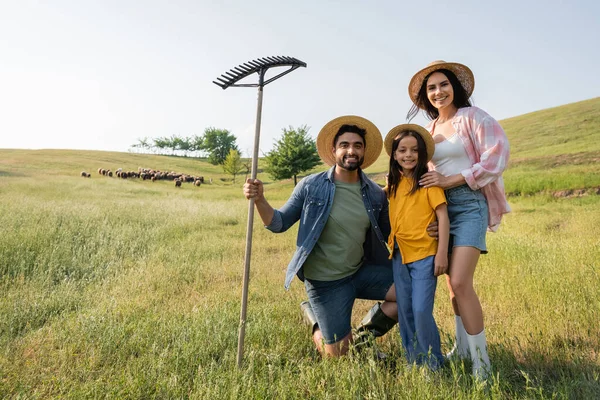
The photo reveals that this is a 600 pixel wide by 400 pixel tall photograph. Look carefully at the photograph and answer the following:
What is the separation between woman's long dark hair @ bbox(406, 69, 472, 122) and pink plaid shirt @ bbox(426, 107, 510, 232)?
195mm

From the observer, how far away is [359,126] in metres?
4.08

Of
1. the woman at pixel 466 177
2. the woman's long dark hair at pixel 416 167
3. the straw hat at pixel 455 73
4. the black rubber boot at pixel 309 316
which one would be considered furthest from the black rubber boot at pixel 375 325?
the straw hat at pixel 455 73

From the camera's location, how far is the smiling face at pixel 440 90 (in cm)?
349

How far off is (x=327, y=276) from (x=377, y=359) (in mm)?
943

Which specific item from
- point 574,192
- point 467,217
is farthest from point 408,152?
point 574,192

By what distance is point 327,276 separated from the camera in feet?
13.0

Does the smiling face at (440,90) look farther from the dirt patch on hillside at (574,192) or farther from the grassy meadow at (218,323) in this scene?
the dirt patch on hillside at (574,192)

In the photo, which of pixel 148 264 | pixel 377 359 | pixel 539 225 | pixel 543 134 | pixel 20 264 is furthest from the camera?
pixel 543 134

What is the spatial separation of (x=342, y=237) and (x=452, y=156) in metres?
1.35

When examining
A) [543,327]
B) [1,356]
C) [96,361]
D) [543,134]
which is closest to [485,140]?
[543,327]

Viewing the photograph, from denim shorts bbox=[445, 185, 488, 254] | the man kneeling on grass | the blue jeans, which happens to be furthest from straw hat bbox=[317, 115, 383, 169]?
the blue jeans

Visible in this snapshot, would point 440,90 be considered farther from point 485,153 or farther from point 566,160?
point 566,160

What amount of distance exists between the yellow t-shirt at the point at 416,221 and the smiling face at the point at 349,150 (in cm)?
67

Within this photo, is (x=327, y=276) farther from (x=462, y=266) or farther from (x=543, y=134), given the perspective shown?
(x=543, y=134)
